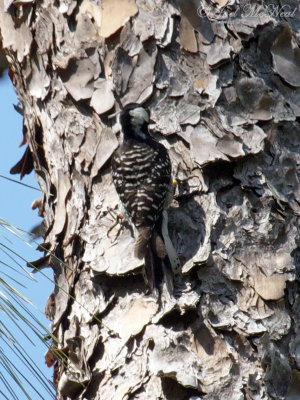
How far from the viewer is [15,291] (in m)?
1.96

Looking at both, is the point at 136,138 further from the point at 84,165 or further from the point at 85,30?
the point at 85,30

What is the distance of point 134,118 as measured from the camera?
2.54m

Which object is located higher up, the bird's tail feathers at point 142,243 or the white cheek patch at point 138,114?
the white cheek patch at point 138,114

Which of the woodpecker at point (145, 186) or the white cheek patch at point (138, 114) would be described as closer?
the woodpecker at point (145, 186)

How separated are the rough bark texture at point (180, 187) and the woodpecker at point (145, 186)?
5 centimetres

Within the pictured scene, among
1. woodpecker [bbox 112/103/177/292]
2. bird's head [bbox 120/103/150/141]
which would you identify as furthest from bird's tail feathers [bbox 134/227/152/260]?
bird's head [bbox 120/103/150/141]

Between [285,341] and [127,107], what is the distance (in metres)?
1.02

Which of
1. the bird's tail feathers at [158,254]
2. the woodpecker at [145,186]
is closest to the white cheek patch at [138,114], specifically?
the woodpecker at [145,186]

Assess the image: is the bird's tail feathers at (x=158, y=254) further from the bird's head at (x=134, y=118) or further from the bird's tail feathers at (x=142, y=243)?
the bird's head at (x=134, y=118)

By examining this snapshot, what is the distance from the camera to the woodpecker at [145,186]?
2416 mm

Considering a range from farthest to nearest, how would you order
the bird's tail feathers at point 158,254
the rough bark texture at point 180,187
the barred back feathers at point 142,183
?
the barred back feathers at point 142,183 < the bird's tail feathers at point 158,254 < the rough bark texture at point 180,187

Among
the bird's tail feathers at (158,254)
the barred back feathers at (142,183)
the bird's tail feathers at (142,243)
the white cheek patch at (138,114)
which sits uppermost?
the white cheek patch at (138,114)

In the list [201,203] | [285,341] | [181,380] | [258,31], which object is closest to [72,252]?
[201,203]

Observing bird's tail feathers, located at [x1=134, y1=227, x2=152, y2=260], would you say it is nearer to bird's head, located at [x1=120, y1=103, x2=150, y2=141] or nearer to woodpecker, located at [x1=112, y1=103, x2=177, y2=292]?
woodpecker, located at [x1=112, y1=103, x2=177, y2=292]
